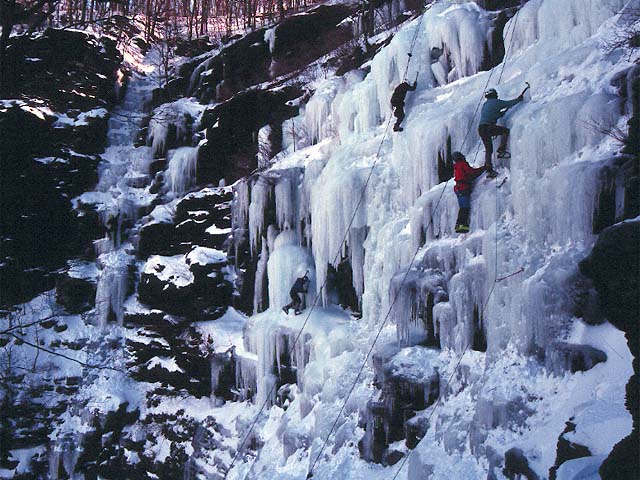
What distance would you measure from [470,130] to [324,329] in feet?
13.6

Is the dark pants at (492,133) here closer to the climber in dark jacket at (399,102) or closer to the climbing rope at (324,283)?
the climber in dark jacket at (399,102)

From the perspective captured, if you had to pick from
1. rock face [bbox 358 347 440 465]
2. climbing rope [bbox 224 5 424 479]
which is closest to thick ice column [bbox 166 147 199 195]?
climbing rope [bbox 224 5 424 479]

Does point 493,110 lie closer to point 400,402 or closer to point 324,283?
point 400,402

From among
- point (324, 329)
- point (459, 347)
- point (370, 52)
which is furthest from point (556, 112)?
point (370, 52)

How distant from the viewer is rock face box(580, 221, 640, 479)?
3918 mm

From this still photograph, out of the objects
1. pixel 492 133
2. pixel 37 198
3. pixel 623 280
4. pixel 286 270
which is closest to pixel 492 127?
pixel 492 133

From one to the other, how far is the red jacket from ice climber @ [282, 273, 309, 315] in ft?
14.3

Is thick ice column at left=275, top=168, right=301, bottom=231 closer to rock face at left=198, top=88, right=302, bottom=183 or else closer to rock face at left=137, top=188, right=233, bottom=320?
rock face at left=137, top=188, right=233, bottom=320

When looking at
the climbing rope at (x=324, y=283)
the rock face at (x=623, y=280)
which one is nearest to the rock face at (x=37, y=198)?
the climbing rope at (x=324, y=283)

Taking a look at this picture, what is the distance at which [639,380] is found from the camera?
3.78 metres

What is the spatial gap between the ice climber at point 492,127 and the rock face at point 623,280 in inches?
81.5

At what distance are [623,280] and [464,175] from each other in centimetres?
251

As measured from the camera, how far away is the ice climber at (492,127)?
20.8 feet

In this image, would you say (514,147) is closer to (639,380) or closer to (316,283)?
(639,380)
